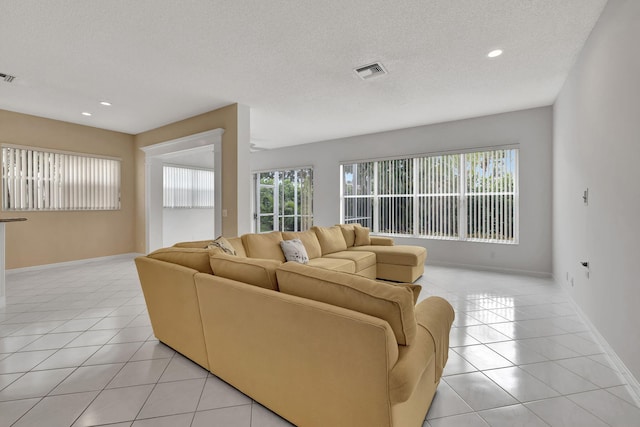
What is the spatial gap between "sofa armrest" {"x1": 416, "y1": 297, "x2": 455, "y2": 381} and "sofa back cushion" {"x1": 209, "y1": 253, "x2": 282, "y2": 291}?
0.81 m

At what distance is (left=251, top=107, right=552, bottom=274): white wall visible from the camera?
4.83 meters

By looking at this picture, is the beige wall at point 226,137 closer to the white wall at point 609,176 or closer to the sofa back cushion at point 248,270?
the sofa back cushion at point 248,270

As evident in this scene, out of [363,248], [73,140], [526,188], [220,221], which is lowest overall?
[363,248]

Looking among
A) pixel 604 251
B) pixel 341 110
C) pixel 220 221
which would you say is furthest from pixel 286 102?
pixel 604 251

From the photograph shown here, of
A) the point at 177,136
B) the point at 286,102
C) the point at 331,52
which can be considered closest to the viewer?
→ the point at 331,52

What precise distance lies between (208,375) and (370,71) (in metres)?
3.38

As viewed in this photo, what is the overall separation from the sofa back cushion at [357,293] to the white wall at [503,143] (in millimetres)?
4771

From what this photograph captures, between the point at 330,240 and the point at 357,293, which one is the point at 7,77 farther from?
the point at 357,293

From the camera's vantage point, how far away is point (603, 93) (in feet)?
8.07

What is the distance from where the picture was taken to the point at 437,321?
1.55 meters

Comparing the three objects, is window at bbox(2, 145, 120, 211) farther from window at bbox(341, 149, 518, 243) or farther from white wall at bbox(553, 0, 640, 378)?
white wall at bbox(553, 0, 640, 378)

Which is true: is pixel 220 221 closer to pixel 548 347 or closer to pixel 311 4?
pixel 311 4

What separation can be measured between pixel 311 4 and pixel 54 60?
2.97 meters

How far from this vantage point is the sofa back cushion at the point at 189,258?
2.10 m
